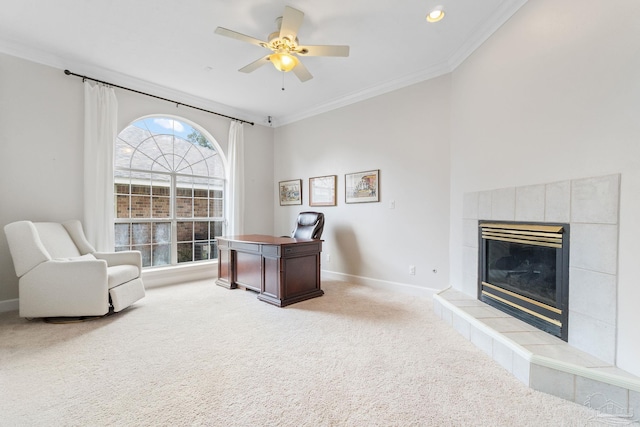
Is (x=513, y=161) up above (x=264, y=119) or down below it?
below

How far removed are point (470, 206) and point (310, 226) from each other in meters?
2.17

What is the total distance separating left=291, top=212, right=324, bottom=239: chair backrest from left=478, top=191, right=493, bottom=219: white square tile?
6.79 feet

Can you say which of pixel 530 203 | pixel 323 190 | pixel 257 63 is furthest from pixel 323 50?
pixel 323 190

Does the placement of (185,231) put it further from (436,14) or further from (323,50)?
(436,14)

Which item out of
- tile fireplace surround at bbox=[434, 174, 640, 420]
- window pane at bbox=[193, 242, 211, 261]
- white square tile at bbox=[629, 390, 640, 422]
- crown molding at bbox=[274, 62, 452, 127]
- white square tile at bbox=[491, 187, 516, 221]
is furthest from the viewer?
window pane at bbox=[193, 242, 211, 261]

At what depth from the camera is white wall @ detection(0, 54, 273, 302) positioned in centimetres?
294

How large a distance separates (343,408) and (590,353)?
1531 millimetres

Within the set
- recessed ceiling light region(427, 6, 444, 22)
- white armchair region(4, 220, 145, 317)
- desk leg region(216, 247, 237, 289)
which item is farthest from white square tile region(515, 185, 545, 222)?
white armchair region(4, 220, 145, 317)

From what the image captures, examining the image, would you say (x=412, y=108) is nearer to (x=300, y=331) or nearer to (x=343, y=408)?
(x=300, y=331)

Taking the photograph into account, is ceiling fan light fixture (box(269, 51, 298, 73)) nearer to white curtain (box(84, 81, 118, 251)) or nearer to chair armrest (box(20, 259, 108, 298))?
white curtain (box(84, 81, 118, 251))

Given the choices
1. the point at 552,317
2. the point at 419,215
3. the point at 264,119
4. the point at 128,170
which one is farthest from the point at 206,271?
the point at 552,317

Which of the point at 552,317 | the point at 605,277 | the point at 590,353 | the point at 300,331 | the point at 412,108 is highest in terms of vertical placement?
the point at 412,108

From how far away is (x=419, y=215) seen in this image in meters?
3.53

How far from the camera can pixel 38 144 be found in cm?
312
